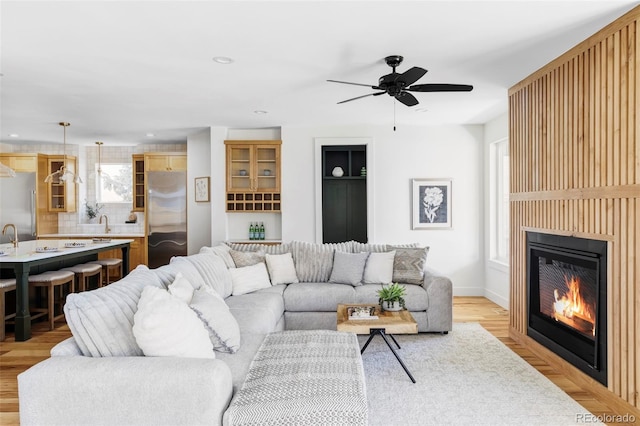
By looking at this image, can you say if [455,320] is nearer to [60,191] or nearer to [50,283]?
[50,283]

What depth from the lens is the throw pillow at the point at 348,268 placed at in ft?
14.8

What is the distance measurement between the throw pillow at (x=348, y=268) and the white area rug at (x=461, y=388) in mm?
758

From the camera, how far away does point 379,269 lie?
14.9 feet

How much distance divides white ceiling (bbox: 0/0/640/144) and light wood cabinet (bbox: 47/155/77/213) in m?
2.34

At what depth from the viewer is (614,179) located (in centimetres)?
270

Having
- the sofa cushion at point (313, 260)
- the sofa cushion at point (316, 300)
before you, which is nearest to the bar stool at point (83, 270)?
the sofa cushion at point (313, 260)

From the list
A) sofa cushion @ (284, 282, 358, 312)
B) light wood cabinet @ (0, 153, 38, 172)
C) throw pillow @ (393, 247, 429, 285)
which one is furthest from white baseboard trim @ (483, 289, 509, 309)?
light wood cabinet @ (0, 153, 38, 172)

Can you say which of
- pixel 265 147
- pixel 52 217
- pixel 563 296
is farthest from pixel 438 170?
pixel 52 217

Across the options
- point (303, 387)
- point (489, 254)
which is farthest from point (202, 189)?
point (303, 387)

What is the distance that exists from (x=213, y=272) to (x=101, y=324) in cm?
170

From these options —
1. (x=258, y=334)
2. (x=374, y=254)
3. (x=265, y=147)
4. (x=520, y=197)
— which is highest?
(x=265, y=147)

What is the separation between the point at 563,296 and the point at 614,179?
3.68 feet

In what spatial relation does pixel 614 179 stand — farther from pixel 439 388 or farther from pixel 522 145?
pixel 439 388

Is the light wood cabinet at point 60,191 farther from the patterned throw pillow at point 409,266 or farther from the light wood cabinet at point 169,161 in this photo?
the patterned throw pillow at point 409,266
